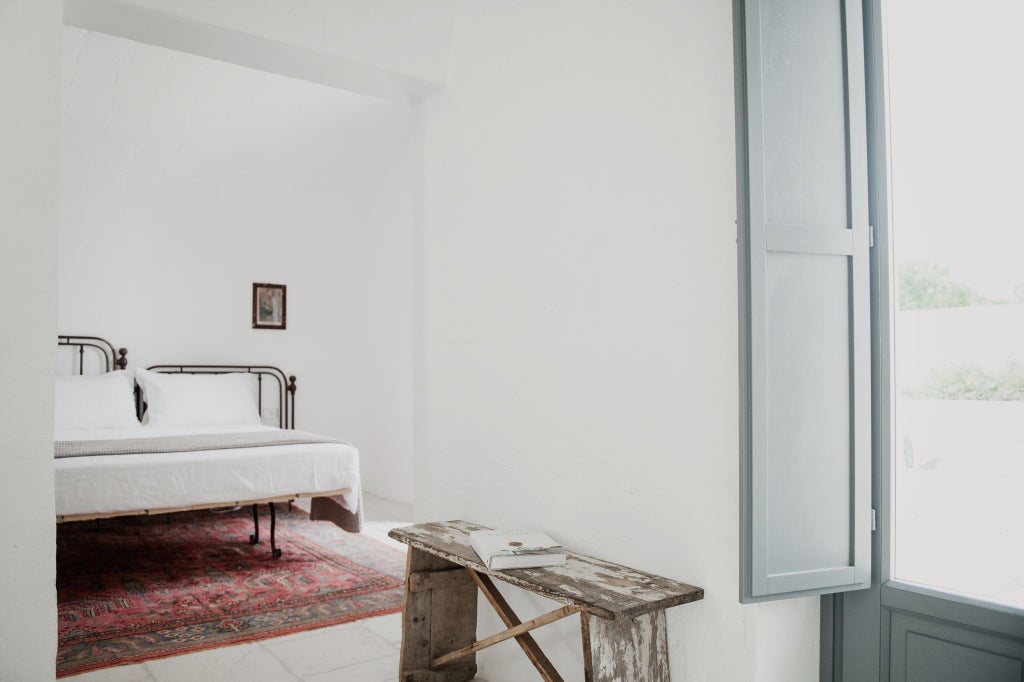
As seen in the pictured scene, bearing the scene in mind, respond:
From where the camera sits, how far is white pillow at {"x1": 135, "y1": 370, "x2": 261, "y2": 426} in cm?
549

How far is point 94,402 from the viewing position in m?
5.18

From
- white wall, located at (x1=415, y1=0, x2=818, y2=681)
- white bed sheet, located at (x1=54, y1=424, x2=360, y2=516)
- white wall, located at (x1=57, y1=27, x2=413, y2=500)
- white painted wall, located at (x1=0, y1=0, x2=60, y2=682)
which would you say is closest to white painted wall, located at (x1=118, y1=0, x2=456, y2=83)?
white wall, located at (x1=415, y1=0, x2=818, y2=681)

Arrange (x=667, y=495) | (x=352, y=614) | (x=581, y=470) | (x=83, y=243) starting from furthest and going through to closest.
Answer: (x=83, y=243)
(x=352, y=614)
(x=581, y=470)
(x=667, y=495)

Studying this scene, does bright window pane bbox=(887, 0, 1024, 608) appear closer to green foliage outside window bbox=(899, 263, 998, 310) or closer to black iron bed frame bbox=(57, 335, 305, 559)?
green foliage outside window bbox=(899, 263, 998, 310)

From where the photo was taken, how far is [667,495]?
1994 mm

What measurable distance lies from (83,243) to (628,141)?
5.02 meters

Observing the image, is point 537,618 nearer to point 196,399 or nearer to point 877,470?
point 877,470

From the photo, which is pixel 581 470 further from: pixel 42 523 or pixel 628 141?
pixel 42 523

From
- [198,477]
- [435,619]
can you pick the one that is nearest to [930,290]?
[435,619]

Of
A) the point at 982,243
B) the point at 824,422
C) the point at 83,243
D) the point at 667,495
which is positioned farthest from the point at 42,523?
the point at 83,243

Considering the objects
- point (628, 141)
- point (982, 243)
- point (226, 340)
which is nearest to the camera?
point (982, 243)

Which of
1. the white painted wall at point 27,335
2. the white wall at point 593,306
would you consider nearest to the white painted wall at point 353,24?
the white wall at point 593,306

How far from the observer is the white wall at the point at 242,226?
18.2 ft

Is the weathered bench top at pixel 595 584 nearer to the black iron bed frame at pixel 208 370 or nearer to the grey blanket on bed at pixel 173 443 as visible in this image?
the grey blanket on bed at pixel 173 443
